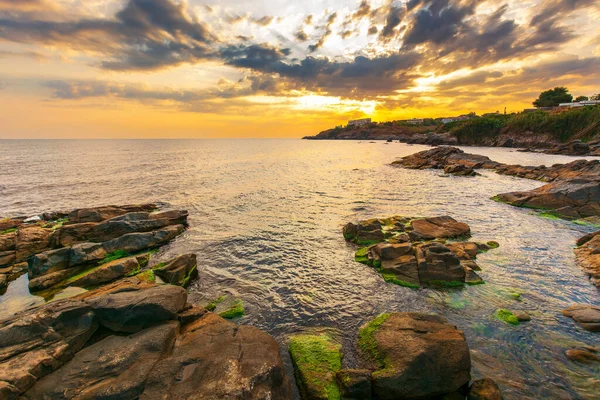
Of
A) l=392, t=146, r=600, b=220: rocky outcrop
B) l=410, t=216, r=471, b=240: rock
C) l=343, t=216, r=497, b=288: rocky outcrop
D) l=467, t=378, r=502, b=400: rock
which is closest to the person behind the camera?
l=467, t=378, r=502, b=400: rock

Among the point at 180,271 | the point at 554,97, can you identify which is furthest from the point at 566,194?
the point at 554,97

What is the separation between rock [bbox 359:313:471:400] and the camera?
27.5 feet

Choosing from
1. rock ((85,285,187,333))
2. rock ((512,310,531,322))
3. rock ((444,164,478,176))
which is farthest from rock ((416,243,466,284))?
rock ((444,164,478,176))

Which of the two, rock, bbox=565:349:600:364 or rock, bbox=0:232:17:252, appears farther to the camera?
rock, bbox=0:232:17:252

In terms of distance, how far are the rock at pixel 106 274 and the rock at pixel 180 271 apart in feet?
6.82

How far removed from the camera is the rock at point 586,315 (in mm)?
11586

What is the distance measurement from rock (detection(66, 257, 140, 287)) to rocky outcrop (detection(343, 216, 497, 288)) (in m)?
15.9

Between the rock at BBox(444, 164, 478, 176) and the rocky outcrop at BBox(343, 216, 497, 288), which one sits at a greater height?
the rock at BBox(444, 164, 478, 176)

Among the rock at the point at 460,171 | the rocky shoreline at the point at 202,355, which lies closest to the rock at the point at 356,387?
the rocky shoreline at the point at 202,355

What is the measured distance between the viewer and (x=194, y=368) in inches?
318

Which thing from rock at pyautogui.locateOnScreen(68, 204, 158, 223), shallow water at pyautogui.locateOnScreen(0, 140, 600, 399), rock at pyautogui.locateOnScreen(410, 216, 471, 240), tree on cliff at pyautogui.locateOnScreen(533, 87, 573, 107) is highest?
tree on cliff at pyautogui.locateOnScreen(533, 87, 573, 107)

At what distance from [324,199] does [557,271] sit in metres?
26.6

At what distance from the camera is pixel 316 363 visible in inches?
391

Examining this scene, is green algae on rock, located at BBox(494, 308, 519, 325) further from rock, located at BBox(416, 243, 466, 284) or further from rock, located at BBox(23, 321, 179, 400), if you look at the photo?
rock, located at BBox(23, 321, 179, 400)
